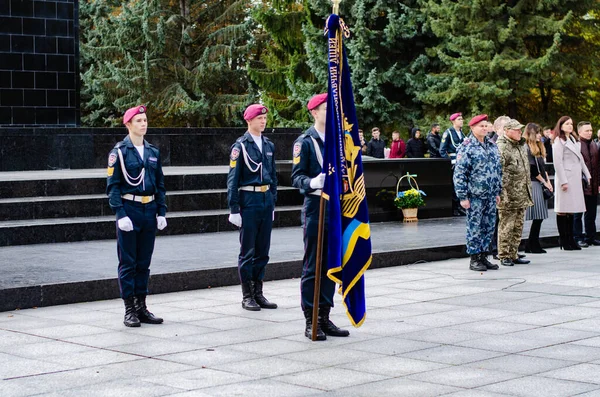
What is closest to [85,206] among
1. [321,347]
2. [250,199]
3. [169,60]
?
[250,199]

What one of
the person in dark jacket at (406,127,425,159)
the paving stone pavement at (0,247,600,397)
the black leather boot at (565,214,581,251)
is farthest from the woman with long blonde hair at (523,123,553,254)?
the person in dark jacket at (406,127,425,159)

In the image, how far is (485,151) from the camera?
12492 millimetres

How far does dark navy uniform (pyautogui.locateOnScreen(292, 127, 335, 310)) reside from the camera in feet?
27.5

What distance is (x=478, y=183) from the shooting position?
12406 millimetres

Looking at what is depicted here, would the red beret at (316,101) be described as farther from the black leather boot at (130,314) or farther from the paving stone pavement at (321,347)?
the black leather boot at (130,314)

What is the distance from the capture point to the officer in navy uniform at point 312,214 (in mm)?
8391

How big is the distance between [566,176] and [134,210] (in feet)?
27.1

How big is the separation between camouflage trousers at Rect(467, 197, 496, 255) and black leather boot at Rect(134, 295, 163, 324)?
4998 mm

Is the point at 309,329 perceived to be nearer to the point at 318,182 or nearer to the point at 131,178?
the point at 318,182

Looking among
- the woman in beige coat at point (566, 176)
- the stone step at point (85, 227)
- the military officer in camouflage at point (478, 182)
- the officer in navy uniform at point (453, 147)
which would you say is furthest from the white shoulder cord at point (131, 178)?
the officer in navy uniform at point (453, 147)

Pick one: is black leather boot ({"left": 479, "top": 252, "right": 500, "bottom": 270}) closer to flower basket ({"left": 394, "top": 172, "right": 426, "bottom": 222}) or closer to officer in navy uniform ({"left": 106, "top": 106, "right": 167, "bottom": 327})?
officer in navy uniform ({"left": 106, "top": 106, "right": 167, "bottom": 327})

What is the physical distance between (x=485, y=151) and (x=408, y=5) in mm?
24044

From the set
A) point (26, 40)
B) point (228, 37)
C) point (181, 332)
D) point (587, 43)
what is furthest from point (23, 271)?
point (228, 37)

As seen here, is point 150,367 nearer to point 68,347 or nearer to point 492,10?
point 68,347
